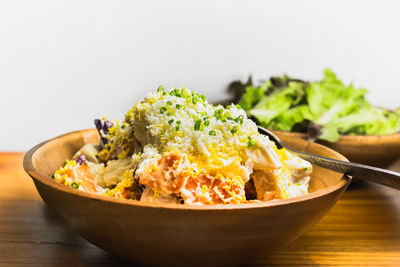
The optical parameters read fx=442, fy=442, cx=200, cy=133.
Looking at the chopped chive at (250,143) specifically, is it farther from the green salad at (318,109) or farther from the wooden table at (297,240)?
the green salad at (318,109)

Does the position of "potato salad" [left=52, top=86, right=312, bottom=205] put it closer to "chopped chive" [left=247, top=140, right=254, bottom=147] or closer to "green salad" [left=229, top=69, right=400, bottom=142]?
"chopped chive" [left=247, top=140, right=254, bottom=147]

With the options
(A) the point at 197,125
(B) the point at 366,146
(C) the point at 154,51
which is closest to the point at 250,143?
(A) the point at 197,125

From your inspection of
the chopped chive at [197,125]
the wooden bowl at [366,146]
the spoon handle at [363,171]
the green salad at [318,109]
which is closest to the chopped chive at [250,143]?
the chopped chive at [197,125]

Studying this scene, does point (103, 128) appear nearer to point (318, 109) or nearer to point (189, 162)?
point (189, 162)

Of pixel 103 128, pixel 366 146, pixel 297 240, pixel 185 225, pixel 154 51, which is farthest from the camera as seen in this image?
pixel 154 51

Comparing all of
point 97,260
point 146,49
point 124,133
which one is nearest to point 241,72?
point 146,49

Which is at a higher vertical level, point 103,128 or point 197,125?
point 197,125

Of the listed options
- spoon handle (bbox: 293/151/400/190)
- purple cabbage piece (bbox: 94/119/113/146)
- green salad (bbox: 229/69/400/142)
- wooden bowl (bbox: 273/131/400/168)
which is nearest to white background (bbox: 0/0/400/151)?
green salad (bbox: 229/69/400/142)

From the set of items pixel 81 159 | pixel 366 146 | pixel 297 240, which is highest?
pixel 81 159
